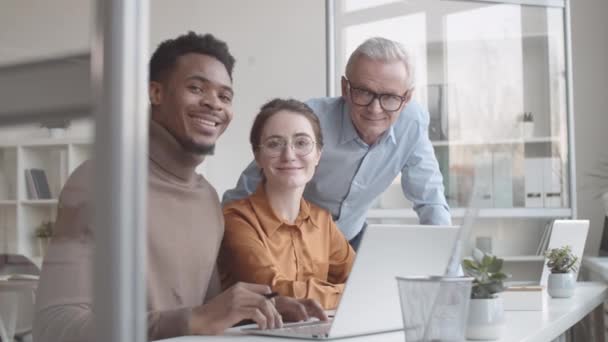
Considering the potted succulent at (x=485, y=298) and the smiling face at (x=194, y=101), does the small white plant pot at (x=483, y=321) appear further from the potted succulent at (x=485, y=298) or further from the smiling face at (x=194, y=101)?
the smiling face at (x=194, y=101)

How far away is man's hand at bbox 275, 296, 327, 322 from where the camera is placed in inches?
58.6

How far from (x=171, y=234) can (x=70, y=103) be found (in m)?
1.23

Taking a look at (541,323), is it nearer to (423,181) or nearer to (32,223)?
(423,181)

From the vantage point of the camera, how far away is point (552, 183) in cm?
425

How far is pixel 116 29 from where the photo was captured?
426 mm

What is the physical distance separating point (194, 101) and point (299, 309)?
523mm

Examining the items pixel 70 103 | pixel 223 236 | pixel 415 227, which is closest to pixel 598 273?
pixel 223 236

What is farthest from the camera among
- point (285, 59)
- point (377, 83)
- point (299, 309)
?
point (285, 59)

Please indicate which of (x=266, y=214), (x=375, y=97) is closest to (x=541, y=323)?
(x=266, y=214)

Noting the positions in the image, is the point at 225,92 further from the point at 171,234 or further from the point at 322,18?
the point at 322,18

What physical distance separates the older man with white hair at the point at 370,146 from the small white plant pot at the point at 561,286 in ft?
1.07

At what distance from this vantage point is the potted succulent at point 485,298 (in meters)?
1.32

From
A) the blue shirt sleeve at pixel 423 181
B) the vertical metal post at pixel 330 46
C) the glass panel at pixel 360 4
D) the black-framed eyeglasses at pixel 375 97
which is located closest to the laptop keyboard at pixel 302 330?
the black-framed eyeglasses at pixel 375 97

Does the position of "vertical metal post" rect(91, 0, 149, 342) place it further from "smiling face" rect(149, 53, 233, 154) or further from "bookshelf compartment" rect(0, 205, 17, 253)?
"smiling face" rect(149, 53, 233, 154)
